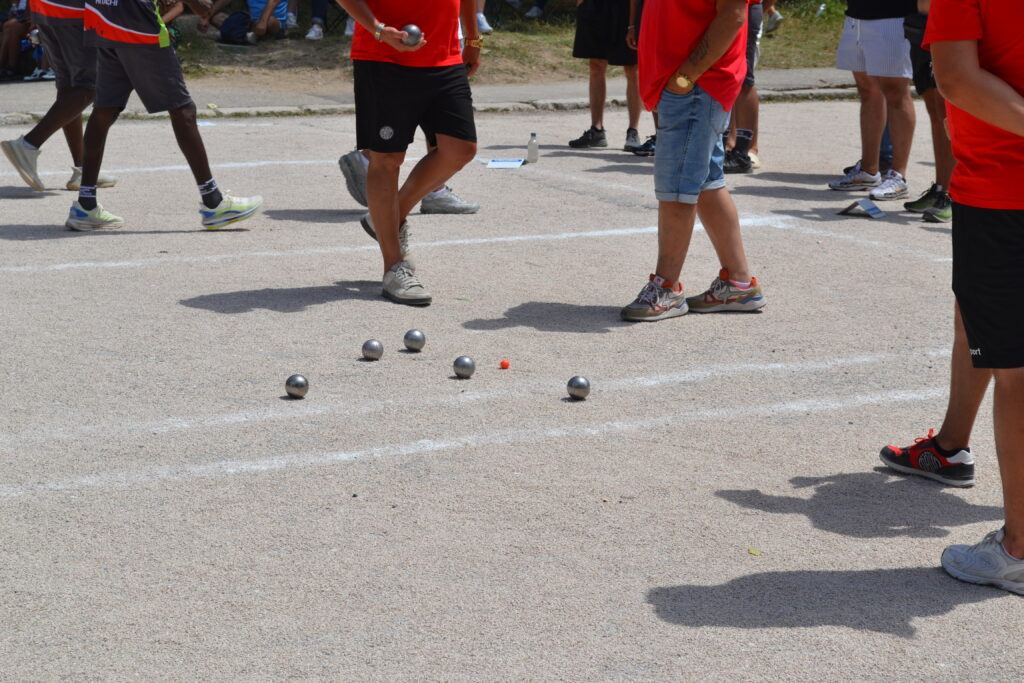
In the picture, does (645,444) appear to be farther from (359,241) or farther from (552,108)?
(552,108)

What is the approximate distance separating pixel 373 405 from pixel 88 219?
158 inches

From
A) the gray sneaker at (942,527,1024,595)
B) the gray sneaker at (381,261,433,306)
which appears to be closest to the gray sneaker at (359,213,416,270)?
the gray sneaker at (381,261,433,306)

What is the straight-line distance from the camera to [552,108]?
Result: 15664 mm

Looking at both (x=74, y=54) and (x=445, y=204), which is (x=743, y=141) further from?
(x=74, y=54)

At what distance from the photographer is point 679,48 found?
643 centimetres

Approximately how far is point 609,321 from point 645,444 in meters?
1.83

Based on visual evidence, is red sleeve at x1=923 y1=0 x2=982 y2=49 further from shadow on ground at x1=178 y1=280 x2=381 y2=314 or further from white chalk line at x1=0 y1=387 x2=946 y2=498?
shadow on ground at x1=178 y1=280 x2=381 y2=314

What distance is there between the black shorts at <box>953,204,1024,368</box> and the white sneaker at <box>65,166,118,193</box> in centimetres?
756

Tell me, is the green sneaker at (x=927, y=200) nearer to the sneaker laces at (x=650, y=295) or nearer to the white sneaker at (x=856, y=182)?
the white sneaker at (x=856, y=182)

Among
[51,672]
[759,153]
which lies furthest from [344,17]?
[51,672]

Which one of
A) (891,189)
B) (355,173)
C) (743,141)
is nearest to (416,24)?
(355,173)

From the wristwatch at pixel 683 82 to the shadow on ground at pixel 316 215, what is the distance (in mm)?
3443

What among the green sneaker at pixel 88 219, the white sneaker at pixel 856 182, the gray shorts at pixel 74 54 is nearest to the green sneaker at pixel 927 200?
the white sneaker at pixel 856 182

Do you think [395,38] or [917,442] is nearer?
[917,442]
